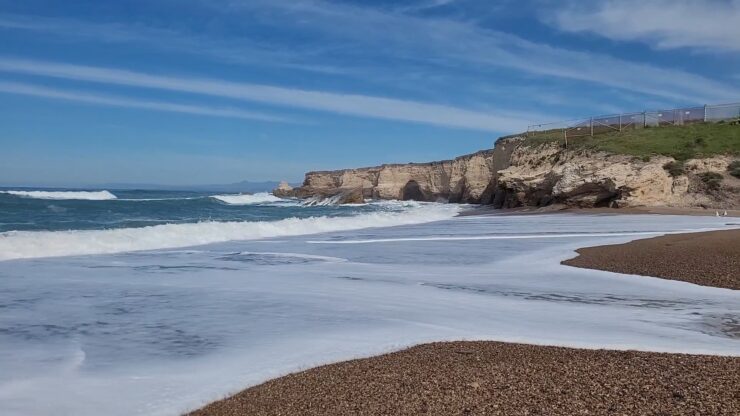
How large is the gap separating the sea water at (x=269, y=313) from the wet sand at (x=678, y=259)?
0.56m

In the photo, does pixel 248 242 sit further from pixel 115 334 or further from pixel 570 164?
pixel 570 164

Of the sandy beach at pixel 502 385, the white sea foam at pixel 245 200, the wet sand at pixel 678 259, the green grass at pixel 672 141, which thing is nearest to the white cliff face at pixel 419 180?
the white sea foam at pixel 245 200

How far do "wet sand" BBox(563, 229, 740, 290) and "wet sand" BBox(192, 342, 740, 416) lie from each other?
17.8ft

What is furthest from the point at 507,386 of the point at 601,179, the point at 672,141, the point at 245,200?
the point at 245,200

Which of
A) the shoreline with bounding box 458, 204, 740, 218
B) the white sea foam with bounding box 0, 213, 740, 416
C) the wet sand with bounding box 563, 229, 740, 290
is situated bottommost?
the white sea foam with bounding box 0, 213, 740, 416

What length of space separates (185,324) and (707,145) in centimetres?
3465

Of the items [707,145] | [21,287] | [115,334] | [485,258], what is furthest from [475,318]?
[707,145]

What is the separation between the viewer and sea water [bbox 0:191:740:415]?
5363 millimetres

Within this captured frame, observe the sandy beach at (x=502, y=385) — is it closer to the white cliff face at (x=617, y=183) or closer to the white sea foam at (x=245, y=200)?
the white cliff face at (x=617, y=183)

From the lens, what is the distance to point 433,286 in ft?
32.9

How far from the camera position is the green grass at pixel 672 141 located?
33812mm

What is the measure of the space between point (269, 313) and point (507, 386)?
13.7ft

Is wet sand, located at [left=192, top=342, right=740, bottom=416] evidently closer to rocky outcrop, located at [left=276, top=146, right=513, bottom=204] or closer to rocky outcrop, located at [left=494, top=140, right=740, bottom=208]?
rocky outcrop, located at [left=494, top=140, right=740, bottom=208]

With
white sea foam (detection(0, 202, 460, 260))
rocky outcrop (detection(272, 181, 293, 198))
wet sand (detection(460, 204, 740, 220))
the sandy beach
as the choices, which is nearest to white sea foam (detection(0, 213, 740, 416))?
the sandy beach
